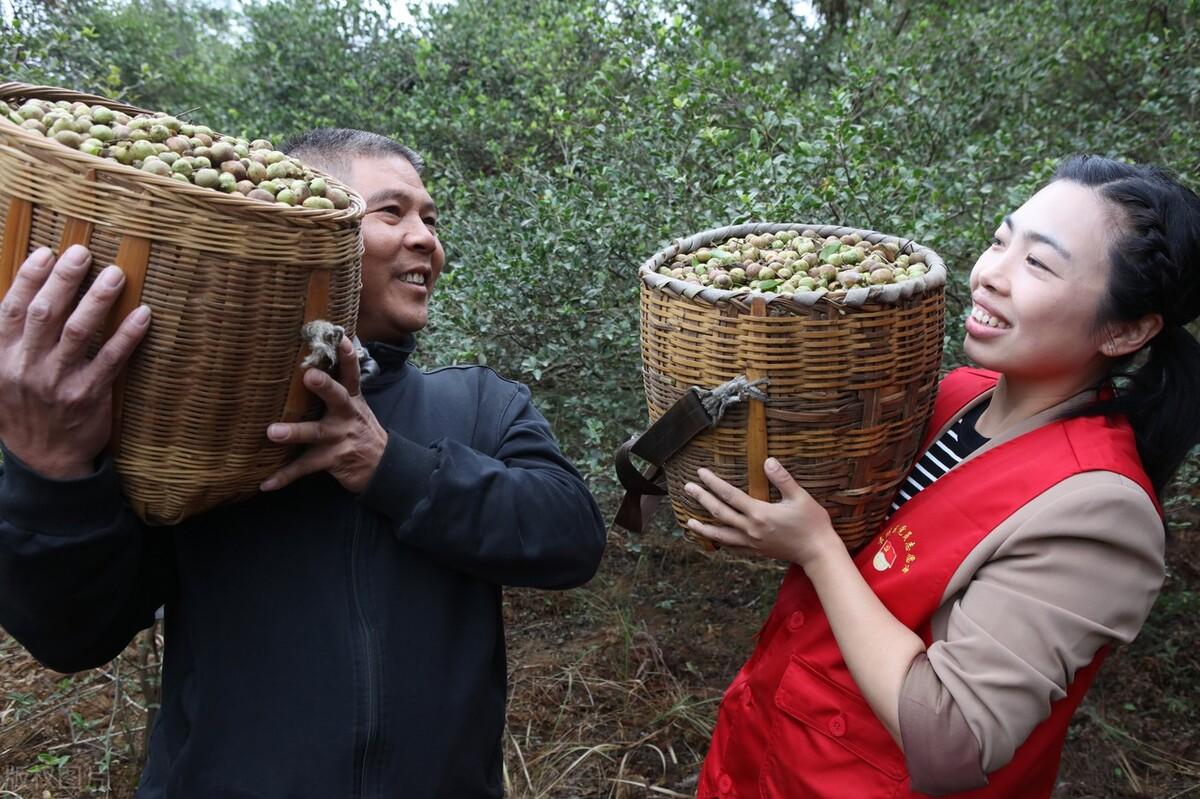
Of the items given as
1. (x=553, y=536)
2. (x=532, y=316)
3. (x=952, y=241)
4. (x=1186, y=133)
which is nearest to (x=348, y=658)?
(x=553, y=536)

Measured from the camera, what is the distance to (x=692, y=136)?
11.4 feet

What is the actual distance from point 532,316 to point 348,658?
2.00 metres

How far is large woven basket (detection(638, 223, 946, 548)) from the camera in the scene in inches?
56.1

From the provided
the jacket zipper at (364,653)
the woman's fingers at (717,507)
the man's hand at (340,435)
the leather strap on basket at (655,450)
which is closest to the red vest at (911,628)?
the woman's fingers at (717,507)

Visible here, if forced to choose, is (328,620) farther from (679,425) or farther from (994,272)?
(994,272)

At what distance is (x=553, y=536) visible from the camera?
1670mm

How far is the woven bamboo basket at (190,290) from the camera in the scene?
116 centimetres

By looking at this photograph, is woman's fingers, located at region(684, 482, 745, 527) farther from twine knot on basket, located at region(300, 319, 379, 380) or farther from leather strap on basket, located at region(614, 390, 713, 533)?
twine knot on basket, located at region(300, 319, 379, 380)

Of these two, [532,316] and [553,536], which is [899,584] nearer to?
[553,536]

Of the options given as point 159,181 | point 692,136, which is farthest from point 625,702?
point 159,181

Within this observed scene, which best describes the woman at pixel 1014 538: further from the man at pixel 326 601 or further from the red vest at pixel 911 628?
the man at pixel 326 601

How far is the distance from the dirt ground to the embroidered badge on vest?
5.39 ft

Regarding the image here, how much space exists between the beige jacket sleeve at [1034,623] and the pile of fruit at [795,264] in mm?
442

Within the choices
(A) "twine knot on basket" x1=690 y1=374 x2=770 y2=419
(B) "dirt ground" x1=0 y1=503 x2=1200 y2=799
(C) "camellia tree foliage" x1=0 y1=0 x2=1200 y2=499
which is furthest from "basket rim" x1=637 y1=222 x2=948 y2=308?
(B) "dirt ground" x1=0 y1=503 x2=1200 y2=799
